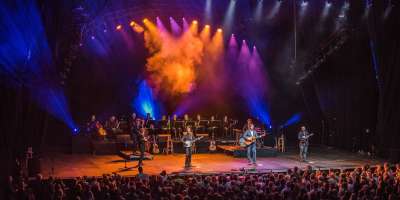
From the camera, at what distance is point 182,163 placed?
20469 millimetres

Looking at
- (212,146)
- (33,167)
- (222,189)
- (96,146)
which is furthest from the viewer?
(212,146)

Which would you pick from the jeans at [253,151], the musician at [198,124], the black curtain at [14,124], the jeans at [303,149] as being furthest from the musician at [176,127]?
the black curtain at [14,124]

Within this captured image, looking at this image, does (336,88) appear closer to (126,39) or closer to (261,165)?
(261,165)

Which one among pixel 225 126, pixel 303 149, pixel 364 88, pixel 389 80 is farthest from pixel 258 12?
pixel 303 149

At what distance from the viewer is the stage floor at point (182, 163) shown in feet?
58.9

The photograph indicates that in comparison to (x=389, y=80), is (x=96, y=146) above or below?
below

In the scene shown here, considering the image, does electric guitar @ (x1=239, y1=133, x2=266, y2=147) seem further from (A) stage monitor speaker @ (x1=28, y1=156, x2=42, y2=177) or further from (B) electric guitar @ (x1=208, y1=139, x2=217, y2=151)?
(A) stage monitor speaker @ (x1=28, y1=156, x2=42, y2=177)

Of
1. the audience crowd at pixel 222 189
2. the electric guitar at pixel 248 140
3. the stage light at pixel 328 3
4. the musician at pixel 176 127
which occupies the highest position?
the stage light at pixel 328 3

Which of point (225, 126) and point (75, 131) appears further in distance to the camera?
point (225, 126)

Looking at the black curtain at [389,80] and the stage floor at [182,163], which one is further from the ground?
the black curtain at [389,80]

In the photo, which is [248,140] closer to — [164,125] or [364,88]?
[164,125]

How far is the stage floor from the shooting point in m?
18.0

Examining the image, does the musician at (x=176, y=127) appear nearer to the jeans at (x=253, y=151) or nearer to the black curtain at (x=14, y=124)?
the jeans at (x=253, y=151)

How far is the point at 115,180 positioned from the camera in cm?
1194
